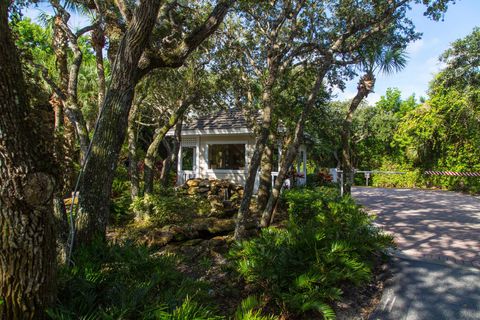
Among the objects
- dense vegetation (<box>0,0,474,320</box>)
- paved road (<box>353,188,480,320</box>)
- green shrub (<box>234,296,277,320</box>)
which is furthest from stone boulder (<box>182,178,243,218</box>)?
green shrub (<box>234,296,277,320</box>)

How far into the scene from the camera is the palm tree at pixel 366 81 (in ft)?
27.8

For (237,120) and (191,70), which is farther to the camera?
(237,120)

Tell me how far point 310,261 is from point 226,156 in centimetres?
1199

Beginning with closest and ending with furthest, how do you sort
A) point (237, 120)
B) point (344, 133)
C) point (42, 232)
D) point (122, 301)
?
1. point (42, 232)
2. point (122, 301)
3. point (344, 133)
4. point (237, 120)

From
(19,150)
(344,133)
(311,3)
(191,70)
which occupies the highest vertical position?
(311,3)

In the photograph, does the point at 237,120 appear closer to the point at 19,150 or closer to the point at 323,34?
the point at 323,34

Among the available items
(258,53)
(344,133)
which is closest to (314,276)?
(344,133)

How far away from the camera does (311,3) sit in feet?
29.7

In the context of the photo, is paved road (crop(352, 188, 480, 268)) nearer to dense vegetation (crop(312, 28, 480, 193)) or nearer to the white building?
dense vegetation (crop(312, 28, 480, 193))

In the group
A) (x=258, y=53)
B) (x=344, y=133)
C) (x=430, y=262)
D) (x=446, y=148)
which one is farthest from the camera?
(x=446, y=148)

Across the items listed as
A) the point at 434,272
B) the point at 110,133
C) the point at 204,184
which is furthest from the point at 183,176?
the point at 434,272

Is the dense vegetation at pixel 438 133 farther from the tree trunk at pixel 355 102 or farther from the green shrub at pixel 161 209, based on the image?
the green shrub at pixel 161 209

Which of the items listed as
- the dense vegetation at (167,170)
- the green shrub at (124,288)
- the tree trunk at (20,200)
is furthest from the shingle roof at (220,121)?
the tree trunk at (20,200)

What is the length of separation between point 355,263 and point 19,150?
13.3 feet
